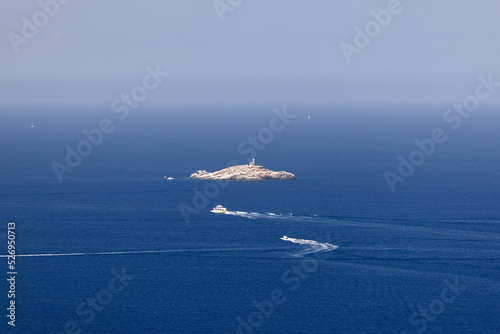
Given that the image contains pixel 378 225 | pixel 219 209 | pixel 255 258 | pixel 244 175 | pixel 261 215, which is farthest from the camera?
pixel 244 175

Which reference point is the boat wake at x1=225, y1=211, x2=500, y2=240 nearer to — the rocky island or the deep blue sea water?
the deep blue sea water

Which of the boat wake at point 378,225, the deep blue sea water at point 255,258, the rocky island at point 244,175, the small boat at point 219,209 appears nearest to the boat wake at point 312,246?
the deep blue sea water at point 255,258

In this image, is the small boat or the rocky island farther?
the rocky island

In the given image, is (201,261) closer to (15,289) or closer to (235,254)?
(235,254)

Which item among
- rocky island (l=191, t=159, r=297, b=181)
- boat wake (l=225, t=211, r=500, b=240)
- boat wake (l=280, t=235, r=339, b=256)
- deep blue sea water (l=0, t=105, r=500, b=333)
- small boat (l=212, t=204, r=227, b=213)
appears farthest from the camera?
rocky island (l=191, t=159, r=297, b=181)

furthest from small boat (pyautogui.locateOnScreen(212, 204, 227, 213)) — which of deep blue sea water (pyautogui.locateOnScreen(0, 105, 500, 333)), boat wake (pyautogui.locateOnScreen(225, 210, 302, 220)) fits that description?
deep blue sea water (pyautogui.locateOnScreen(0, 105, 500, 333))

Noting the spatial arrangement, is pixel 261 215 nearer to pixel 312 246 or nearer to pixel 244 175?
pixel 312 246

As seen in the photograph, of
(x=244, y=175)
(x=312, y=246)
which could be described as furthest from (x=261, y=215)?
(x=244, y=175)

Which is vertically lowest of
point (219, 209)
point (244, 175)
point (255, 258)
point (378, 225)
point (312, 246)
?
point (255, 258)

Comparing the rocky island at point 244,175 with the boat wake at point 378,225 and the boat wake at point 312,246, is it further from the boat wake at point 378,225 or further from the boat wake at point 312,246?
the boat wake at point 312,246

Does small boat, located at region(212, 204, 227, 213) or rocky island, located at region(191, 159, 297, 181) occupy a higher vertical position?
rocky island, located at region(191, 159, 297, 181)
